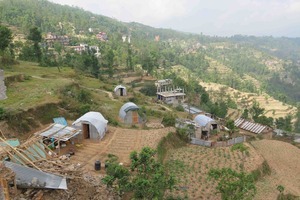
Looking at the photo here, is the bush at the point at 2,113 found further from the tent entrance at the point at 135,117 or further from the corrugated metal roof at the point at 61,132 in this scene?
the tent entrance at the point at 135,117

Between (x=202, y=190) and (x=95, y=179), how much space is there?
5.73m

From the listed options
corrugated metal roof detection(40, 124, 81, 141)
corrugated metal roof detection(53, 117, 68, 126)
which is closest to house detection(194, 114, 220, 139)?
corrugated metal roof detection(53, 117, 68, 126)

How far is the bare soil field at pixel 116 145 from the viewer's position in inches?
653

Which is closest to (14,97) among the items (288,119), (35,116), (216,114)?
(35,116)

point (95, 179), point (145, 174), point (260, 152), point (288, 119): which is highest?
point (145, 174)

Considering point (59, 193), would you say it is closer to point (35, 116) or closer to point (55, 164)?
point (55, 164)

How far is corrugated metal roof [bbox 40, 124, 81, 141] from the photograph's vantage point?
55.2 feet

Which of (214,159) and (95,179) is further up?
(95,179)

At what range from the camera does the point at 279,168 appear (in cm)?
2184

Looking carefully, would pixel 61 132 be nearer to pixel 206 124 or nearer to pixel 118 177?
pixel 118 177

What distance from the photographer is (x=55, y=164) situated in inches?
490

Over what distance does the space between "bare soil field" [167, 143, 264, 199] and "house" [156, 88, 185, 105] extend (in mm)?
23025

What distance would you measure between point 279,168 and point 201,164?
257 inches

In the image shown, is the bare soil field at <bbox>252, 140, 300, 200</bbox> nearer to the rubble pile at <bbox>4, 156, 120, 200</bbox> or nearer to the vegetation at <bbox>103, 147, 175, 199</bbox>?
the vegetation at <bbox>103, 147, 175, 199</bbox>
